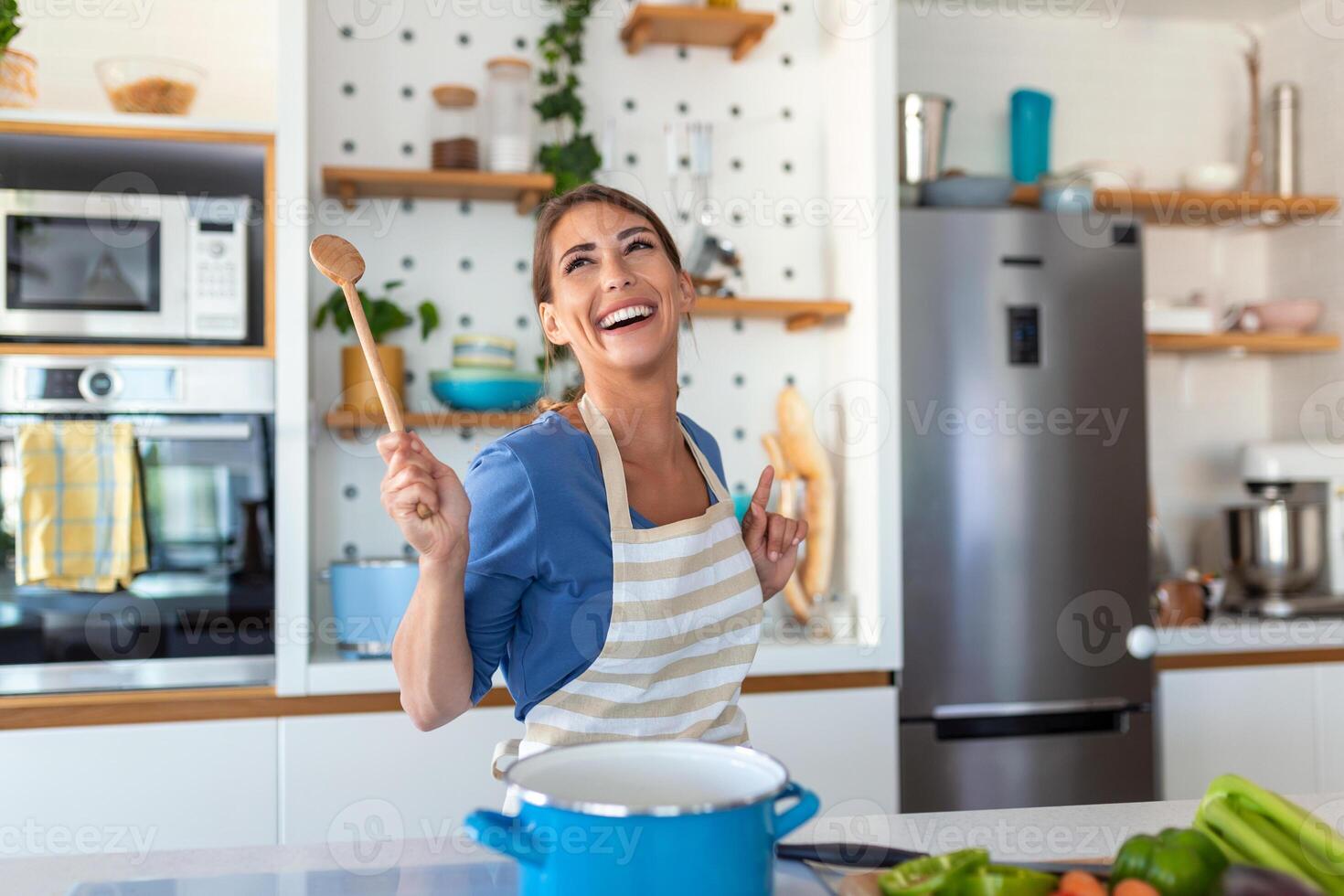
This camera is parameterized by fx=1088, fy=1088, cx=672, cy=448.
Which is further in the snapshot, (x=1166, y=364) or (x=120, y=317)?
(x=1166, y=364)

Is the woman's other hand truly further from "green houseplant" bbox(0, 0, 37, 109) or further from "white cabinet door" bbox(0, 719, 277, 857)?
"green houseplant" bbox(0, 0, 37, 109)

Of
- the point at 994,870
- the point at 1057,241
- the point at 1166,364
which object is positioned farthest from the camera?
the point at 1166,364

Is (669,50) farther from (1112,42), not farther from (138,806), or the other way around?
(138,806)

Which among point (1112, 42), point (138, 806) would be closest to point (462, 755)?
point (138, 806)

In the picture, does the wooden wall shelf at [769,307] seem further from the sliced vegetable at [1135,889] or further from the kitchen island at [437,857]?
the sliced vegetable at [1135,889]

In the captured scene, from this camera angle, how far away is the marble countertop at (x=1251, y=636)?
240 cm

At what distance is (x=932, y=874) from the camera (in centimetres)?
66

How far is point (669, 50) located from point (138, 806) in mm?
1973

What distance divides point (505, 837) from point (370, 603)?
5.34ft

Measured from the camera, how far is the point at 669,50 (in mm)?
2615

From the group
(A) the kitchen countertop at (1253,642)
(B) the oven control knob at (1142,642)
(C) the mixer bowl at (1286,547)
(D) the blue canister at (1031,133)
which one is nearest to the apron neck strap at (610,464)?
(B) the oven control knob at (1142,642)

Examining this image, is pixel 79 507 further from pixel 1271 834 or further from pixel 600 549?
pixel 1271 834

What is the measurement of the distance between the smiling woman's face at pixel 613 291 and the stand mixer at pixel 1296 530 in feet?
7.04

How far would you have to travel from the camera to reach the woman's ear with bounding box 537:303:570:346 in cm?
115
